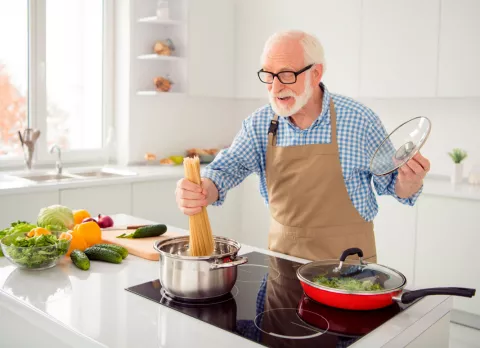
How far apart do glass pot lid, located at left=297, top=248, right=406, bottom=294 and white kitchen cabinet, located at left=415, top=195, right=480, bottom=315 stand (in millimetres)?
2093

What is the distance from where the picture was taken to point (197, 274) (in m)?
1.45

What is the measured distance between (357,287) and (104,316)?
635mm

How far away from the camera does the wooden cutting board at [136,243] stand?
1.91 meters

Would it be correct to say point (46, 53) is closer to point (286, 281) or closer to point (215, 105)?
point (215, 105)

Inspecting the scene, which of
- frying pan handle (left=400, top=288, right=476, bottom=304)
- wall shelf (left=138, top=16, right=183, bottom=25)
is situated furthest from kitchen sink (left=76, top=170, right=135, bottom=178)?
frying pan handle (left=400, top=288, right=476, bottom=304)

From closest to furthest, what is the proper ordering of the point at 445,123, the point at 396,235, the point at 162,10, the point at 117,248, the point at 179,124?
the point at 117,248 → the point at 396,235 → the point at 445,123 → the point at 162,10 → the point at 179,124

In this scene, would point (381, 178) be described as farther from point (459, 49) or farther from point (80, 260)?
point (459, 49)

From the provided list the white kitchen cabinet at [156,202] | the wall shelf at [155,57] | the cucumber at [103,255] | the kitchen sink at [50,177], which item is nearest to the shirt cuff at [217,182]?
the cucumber at [103,255]

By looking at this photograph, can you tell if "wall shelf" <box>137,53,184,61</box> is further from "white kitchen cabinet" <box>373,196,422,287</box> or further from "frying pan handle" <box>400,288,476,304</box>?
"frying pan handle" <box>400,288,476,304</box>

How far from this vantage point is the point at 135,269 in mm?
1795

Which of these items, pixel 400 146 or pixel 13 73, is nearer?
pixel 400 146

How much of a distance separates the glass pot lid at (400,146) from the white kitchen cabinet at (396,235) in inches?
80.5

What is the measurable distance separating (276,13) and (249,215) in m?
1.66

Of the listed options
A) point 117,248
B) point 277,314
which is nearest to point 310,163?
point 117,248
